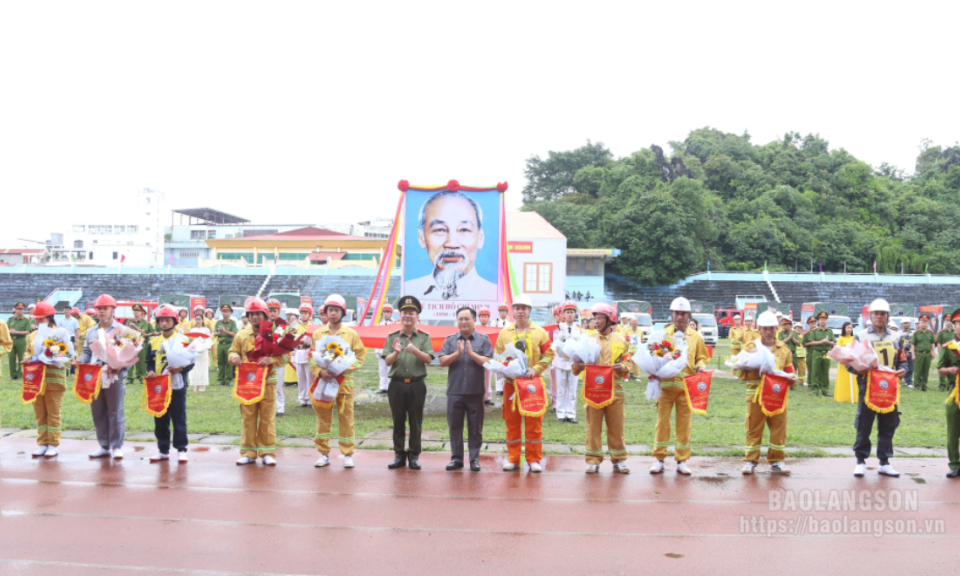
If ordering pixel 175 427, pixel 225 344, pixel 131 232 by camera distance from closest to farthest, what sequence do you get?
1. pixel 175 427
2. pixel 225 344
3. pixel 131 232

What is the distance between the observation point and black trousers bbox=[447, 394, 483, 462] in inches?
309

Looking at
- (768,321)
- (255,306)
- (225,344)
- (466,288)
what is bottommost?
(225,344)

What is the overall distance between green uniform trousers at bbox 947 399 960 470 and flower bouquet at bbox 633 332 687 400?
3087mm

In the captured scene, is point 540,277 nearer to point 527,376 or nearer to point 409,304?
point 409,304

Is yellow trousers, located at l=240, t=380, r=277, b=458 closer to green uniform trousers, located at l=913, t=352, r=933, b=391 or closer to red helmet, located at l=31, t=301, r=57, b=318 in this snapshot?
red helmet, located at l=31, t=301, r=57, b=318

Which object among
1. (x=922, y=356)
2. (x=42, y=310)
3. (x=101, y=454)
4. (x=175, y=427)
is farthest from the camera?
(x=922, y=356)

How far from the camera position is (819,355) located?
15.3m

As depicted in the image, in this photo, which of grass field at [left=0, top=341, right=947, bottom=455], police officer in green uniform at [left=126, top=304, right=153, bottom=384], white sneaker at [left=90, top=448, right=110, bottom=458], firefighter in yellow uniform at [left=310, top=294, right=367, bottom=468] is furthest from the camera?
police officer in green uniform at [left=126, top=304, right=153, bottom=384]

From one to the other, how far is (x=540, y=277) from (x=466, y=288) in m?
21.1

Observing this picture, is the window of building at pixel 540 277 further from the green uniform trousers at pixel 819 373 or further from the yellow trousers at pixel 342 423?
the yellow trousers at pixel 342 423

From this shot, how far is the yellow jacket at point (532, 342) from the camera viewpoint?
26.1ft

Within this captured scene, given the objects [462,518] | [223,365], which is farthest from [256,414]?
[223,365]

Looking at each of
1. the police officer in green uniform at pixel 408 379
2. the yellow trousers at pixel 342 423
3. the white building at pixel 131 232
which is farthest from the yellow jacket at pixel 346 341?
the white building at pixel 131 232

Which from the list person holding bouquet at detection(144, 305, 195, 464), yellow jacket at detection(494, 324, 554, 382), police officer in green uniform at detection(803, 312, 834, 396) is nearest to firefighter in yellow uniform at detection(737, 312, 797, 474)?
yellow jacket at detection(494, 324, 554, 382)
